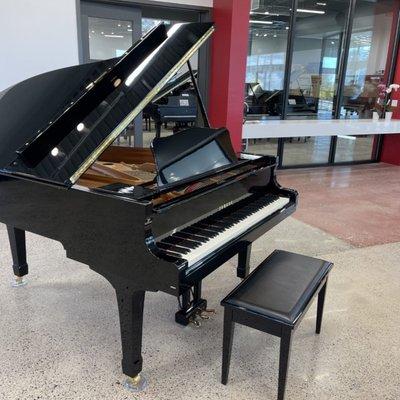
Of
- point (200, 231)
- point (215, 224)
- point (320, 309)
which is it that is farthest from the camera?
point (320, 309)

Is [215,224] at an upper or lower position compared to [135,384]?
upper

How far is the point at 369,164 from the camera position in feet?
22.7

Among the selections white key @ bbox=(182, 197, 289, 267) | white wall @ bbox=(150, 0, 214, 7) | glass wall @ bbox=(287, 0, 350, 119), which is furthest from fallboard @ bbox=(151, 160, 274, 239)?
glass wall @ bbox=(287, 0, 350, 119)

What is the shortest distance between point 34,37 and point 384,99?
19.3ft

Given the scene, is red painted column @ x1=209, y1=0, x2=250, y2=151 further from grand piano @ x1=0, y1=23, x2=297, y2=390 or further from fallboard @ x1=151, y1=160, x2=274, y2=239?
fallboard @ x1=151, y1=160, x2=274, y2=239

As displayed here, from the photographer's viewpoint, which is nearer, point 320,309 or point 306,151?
point 320,309

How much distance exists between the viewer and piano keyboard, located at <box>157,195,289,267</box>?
151cm

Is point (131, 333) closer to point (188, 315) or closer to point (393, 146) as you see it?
point (188, 315)

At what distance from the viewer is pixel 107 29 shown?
4.43m

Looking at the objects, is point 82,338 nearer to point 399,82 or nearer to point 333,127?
point 333,127

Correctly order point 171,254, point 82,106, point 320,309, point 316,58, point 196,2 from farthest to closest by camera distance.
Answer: point 316,58
point 196,2
point 320,309
point 82,106
point 171,254

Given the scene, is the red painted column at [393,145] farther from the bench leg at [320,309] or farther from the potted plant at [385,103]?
the bench leg at [320,309]

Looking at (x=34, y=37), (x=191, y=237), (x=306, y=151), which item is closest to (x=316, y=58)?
(x=306, y=151)

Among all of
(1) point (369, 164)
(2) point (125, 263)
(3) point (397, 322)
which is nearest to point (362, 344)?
(3) point (397, 322)
